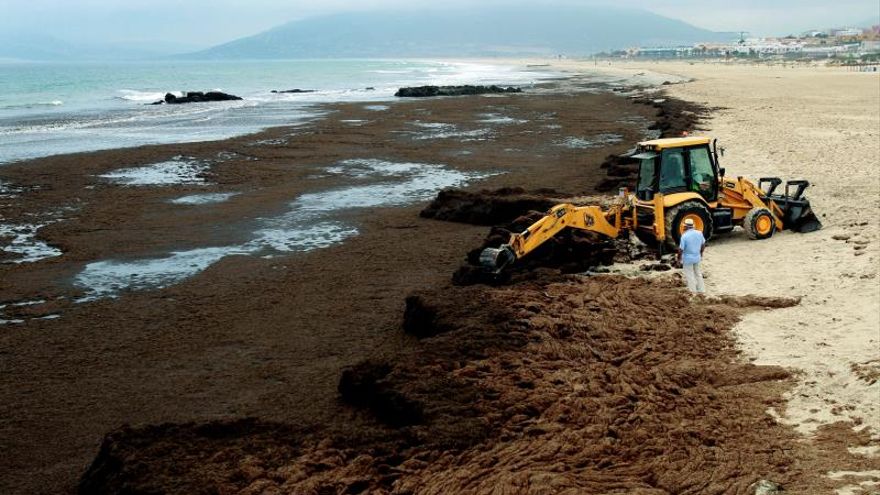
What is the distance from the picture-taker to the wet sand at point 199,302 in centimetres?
867

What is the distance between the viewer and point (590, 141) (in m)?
31.0

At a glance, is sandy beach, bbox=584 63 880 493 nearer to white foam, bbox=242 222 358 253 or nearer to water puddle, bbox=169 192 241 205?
white foam, bbox=242 222 358 253

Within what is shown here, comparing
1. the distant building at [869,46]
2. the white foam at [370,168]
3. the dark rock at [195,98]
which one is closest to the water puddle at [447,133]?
the white foam at [370,168]

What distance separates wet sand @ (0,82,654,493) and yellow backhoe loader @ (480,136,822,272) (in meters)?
2.28

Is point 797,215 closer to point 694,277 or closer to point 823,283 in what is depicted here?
point 823,283

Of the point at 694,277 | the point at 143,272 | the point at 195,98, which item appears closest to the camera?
the point at 694,277

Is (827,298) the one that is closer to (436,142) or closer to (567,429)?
(567,429)

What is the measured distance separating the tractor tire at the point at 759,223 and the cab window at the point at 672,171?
5.05 feet

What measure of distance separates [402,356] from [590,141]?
78.5ft

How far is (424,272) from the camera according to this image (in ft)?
45.3

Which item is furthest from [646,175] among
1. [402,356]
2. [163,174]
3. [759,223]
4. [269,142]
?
[269,142]

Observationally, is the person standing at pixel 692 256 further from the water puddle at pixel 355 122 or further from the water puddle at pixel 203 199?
the water puddle at pixel 355 122

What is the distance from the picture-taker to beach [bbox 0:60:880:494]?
21.5ft

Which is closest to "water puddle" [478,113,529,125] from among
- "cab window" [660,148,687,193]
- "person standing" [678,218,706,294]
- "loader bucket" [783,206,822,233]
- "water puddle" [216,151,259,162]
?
"water puddle" [216,151,259,162]
